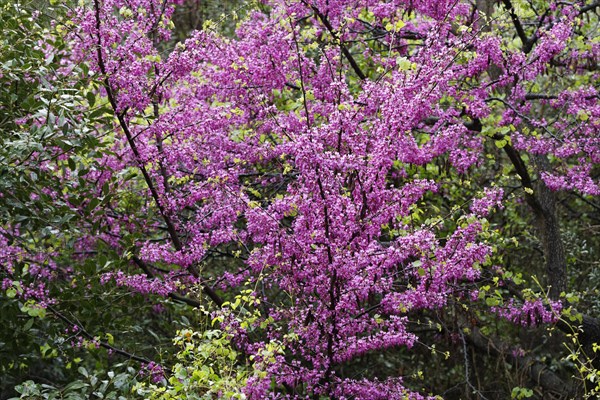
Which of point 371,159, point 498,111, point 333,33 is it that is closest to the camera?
point 371,159

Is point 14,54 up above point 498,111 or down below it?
below

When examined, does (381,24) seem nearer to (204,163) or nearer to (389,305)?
(204,163)

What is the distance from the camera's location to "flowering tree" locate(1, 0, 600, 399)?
4.93 metres

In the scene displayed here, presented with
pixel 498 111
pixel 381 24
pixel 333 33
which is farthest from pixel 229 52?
pixel 498 111

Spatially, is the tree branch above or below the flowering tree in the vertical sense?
below

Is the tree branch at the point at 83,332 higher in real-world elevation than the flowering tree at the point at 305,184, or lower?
lower

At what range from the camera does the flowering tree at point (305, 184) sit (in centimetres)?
493

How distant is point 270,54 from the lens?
21.2 feet

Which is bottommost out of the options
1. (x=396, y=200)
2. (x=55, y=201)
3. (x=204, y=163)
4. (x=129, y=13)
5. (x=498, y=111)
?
(x=396, y=200)

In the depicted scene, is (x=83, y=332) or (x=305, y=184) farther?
(x=83, y=332)

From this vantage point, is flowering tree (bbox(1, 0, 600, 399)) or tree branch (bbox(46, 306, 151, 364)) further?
tree branch (bbox(46, 306, 151, 364))

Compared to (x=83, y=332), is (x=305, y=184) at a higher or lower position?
higher

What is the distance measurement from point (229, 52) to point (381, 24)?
65.7 inches

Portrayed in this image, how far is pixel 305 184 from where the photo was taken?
16.4 ft
